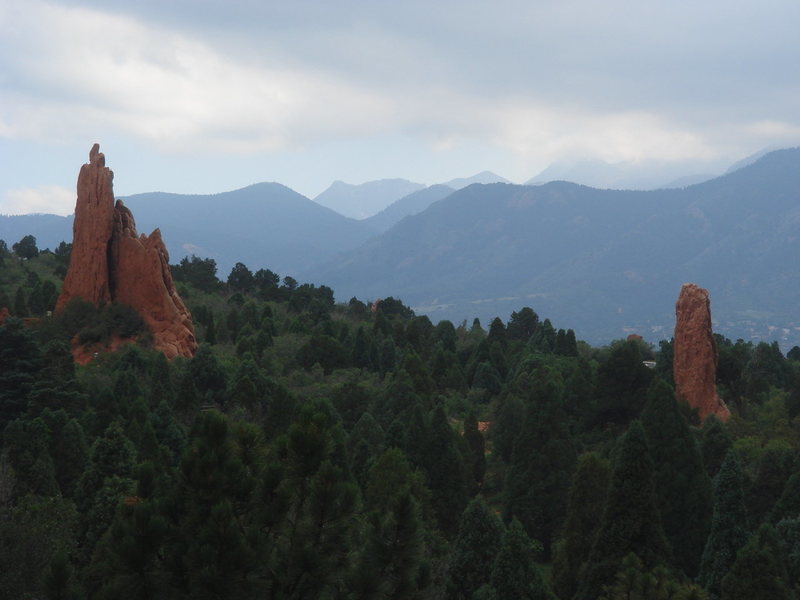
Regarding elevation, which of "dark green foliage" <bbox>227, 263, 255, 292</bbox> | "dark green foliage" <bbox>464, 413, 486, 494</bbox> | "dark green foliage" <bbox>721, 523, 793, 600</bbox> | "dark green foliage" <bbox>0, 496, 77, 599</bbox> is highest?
"dark green foliage" <bbox>227, 263, 255, 292</bbox>

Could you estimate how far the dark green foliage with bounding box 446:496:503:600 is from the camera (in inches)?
875

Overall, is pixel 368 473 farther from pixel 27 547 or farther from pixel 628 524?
pixel 27 547

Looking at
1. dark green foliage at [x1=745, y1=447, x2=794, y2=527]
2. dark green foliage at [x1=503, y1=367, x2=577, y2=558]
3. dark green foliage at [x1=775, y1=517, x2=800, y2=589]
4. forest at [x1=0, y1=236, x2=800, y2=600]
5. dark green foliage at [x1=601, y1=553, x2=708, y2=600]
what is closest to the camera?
forest at [x1=0, y1=236, x2=800, y2=600]

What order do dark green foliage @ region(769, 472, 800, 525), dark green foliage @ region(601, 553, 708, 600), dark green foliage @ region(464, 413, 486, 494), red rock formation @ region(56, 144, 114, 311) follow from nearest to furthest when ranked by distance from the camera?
dark green foliage @ region(601, 553, 708, 600) < dark green foliage @ region(769, 472, 800, 525) < dark green foliage @ region(464, 413, 486, 494) < red rock formation @ region(56, 144, 114, 311)

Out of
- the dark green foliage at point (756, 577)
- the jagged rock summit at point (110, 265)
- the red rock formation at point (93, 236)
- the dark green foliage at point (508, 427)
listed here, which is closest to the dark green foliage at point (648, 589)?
the dark green foliage at point (756, 577)

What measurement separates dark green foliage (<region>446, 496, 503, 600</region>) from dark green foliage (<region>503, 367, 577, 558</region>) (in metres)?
9.36

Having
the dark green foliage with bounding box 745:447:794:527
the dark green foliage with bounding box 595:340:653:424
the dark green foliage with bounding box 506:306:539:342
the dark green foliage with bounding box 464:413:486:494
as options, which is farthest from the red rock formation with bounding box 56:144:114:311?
the dark green foliage with bounding box 506:306:539:342

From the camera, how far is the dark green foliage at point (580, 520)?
79.7 feet

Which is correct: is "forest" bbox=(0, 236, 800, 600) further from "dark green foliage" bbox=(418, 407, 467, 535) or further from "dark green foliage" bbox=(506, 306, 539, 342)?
"dark green foliage" bbox=(506, 306, 539, 342)

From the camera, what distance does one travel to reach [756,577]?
17.9 m

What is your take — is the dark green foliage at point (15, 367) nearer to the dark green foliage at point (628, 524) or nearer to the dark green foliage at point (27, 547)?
the dark green foliage at point (27, 547)

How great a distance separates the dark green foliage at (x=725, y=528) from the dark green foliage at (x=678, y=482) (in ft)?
11.6

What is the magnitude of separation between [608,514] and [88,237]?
3555cm

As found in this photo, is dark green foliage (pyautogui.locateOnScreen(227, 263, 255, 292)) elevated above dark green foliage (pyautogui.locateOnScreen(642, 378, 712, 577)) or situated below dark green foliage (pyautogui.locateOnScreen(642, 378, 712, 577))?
above
